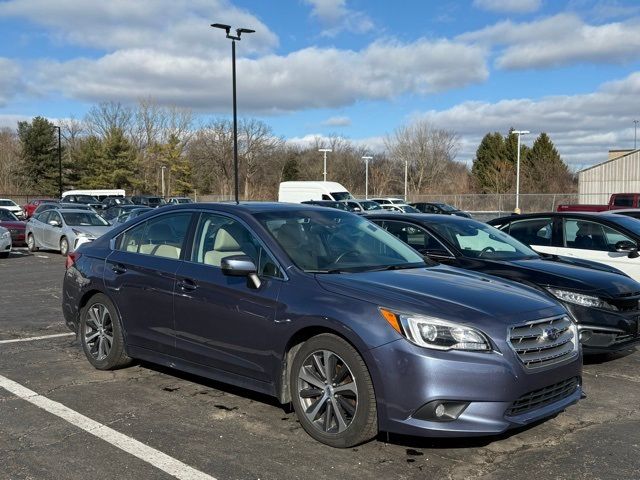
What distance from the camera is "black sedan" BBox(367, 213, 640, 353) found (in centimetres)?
652

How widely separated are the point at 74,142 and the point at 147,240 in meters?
84.7

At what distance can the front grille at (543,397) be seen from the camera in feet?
13.7

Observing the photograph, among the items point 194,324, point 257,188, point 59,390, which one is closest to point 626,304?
point 194,324

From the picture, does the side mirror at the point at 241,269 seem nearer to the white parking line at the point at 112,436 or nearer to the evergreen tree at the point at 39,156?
the white parking line at the point at 112,436

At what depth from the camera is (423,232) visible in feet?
26.8

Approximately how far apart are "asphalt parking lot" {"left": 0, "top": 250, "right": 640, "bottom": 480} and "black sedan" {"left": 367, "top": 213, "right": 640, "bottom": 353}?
0.50m

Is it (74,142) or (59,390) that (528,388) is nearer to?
(59,390)

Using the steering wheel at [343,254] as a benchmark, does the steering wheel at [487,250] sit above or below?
below

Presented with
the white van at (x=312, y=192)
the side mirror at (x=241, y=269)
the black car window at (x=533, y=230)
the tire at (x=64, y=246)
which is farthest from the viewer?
the white van at (x=312, y=192)

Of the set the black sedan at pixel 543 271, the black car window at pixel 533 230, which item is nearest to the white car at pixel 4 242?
the black sedan at pixel 543 271

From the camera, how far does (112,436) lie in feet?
15.4

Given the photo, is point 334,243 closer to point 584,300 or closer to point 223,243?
point 223,243

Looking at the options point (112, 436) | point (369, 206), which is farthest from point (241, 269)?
point (369, 206)

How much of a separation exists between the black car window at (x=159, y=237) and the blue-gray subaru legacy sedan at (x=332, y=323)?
0.01 metres
